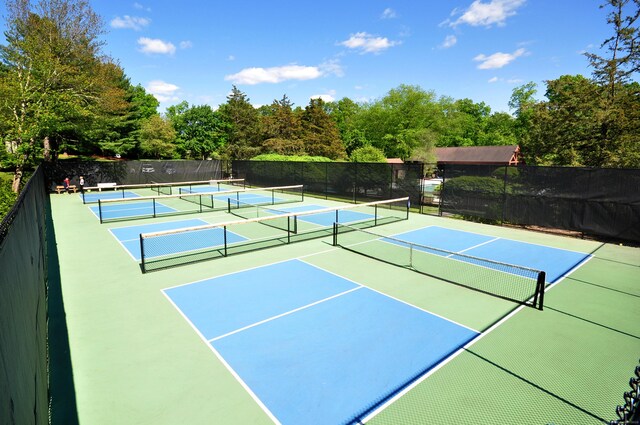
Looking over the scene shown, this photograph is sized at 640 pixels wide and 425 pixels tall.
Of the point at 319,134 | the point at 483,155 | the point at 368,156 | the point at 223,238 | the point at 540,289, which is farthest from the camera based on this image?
the point at 319,134

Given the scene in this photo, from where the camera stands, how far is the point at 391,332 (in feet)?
20.7

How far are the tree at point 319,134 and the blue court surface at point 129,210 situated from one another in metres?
31.7

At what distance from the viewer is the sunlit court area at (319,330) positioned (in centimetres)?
443

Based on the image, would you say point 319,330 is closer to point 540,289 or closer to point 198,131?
point 540,289

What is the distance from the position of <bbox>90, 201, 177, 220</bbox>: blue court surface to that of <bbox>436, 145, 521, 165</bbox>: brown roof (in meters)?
42.7

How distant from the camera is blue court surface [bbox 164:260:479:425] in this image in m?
4.68

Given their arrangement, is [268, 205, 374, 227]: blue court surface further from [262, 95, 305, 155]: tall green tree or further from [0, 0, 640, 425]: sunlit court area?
[262, 95, 305, 155]: tall green tree

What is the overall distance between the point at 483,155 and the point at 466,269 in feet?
154

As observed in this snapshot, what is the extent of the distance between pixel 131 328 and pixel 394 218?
13.4m

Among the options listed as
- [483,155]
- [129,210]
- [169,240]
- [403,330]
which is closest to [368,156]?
[129,210]

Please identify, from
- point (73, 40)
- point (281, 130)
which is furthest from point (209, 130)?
point (73, 40)

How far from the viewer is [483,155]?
168 feet

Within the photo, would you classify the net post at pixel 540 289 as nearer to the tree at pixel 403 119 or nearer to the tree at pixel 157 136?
the tree at pixel 403 119

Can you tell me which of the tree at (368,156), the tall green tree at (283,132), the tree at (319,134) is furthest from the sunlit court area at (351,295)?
the tree at (319,134)
